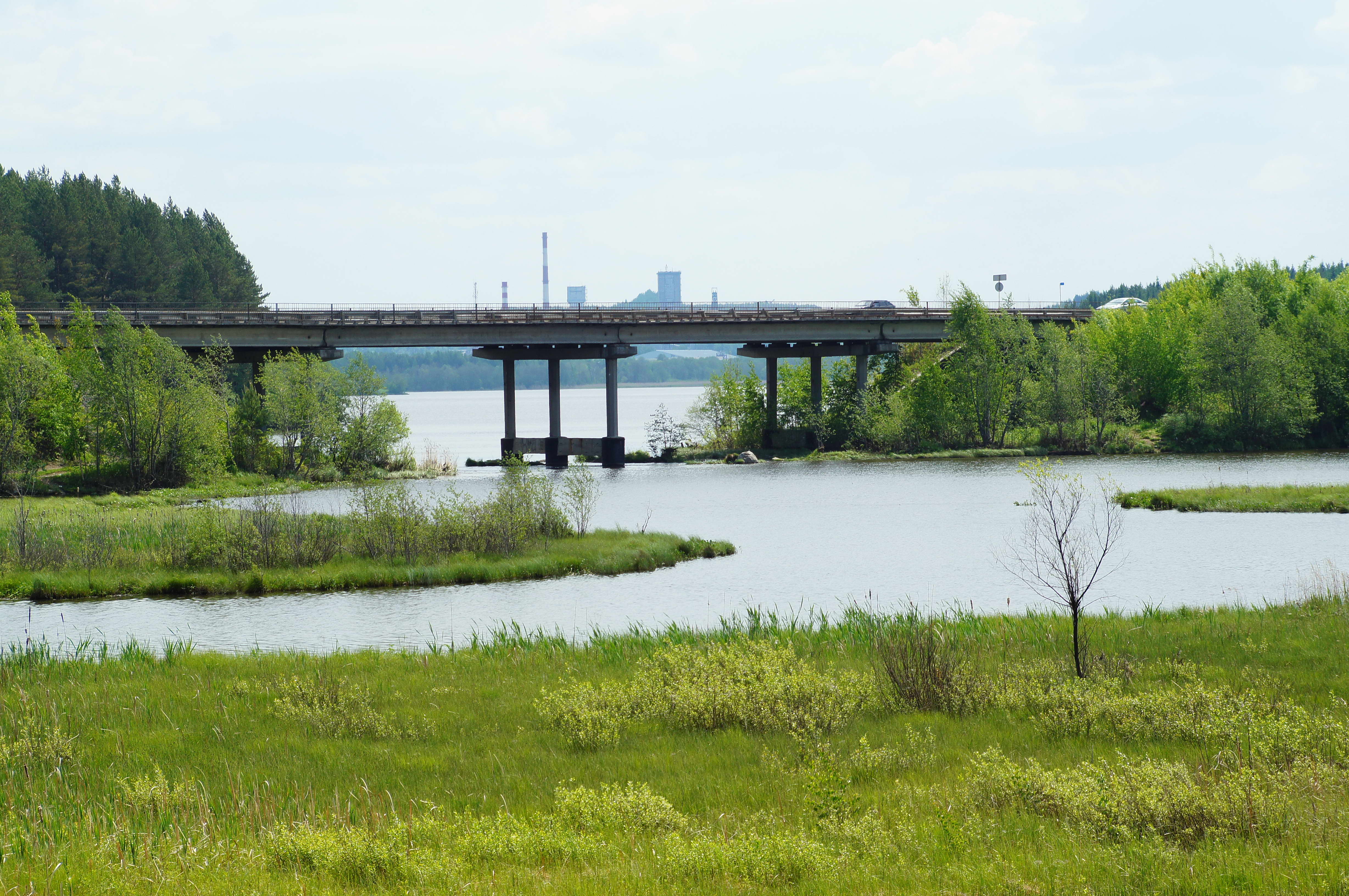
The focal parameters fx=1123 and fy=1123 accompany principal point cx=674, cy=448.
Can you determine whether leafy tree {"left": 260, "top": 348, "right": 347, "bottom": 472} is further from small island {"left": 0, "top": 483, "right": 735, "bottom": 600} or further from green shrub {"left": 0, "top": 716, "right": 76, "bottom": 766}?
green shrub {"left": 0, "top": 716, "right": 76, "bottom": 766}

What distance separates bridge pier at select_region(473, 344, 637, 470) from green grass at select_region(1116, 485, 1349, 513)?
1708 inches

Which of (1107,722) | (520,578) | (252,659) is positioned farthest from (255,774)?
(520,578)

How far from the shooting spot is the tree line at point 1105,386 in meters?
86.8

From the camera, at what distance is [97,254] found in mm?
109750

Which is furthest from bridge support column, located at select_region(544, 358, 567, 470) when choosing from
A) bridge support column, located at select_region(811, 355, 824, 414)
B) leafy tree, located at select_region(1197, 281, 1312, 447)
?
leafy tree, located at select_region(1197, 281, 1312, 447)

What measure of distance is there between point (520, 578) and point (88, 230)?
303ft

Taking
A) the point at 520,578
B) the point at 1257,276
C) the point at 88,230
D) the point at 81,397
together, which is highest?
the point at 88,230

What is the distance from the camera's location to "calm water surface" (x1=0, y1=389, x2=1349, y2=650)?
28.0 metres

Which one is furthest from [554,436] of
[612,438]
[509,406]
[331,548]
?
[331,548]

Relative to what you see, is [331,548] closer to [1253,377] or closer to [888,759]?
[888,759]

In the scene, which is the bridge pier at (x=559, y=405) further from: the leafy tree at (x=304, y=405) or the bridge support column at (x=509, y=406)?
the leafy tree at (x=304, y=405)

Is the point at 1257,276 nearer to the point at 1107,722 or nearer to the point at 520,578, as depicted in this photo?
the point at 520,578

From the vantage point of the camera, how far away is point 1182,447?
8775 cm

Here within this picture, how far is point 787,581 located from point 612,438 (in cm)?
5515
